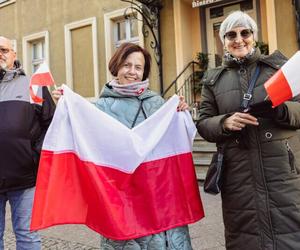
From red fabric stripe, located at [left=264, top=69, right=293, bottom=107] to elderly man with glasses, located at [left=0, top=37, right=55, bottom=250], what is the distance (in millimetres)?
1760

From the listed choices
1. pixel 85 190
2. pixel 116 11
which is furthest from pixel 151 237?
pixel 116 11

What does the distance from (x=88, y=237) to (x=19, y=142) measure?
2.05 meters

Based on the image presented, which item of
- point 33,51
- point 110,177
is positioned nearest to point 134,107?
point 110,177

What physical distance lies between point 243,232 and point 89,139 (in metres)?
1.04

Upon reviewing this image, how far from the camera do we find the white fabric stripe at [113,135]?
2506mm

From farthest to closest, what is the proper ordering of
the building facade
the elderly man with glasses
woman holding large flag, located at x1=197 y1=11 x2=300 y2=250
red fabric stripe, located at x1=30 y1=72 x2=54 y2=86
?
1. the building facade
2. the elderly man with glasses
3. red fabric stripe, located at x1=30 y1=72 x2=54 y2=86
4. woman holding large flag, located at x1=197 y1=11 x2=300 y2=250

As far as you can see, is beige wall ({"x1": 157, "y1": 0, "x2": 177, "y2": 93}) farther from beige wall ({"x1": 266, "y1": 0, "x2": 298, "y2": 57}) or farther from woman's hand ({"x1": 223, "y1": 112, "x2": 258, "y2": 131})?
woman's hand ({"x1": 223, "y1": 112, "x2": 258, "y2": 131})

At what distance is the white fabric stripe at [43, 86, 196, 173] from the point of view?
8.22 feet

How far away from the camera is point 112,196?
2.46 metres

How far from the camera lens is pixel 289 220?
2.20 m

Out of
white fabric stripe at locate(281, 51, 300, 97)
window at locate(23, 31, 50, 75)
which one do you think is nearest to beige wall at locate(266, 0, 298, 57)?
white fabric stripe at locate(281, 51, 300, 97)

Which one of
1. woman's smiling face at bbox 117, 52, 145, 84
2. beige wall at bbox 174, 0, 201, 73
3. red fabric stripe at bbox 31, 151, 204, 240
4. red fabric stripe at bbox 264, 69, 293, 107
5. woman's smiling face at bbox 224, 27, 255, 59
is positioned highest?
beige wall at bbox 174, 0, 201, 73

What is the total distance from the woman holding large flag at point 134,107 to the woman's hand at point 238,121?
53 centimetres

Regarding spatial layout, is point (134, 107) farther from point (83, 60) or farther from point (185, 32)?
point (83, 60)
